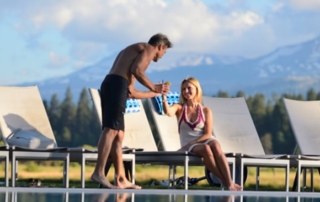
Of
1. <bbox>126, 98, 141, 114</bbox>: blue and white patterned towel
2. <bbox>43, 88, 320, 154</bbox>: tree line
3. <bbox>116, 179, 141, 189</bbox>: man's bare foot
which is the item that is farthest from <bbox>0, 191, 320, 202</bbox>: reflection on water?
<bbox>43, 88, 320, 154</bbox>: tree line

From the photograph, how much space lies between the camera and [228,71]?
5030 inches

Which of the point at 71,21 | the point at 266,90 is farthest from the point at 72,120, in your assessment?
the point at 266,90

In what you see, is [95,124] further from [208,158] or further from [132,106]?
[208,158]

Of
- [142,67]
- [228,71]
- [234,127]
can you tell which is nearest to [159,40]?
[142,67]

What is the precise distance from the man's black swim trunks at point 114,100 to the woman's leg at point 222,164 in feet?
3.09

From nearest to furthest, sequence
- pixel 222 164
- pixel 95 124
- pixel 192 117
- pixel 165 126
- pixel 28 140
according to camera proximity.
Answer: pixel 222 164
pixel 192 117
pixel 28 140
pixel 165 126
pixel 95 124

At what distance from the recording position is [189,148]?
898 centimetres

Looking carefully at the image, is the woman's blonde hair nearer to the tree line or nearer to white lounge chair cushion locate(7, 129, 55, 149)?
white lounge chair cushion locate(7, 129, 55, 149)

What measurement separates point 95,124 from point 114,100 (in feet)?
105

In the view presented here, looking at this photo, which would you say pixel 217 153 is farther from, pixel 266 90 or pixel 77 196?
pixel 266 90

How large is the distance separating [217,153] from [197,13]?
220 feet

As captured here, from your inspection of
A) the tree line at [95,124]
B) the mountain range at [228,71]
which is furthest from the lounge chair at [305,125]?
the mountain range at [228,71]

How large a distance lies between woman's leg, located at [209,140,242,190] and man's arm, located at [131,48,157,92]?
2.72 ft

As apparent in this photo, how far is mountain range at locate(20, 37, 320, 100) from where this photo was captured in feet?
392
